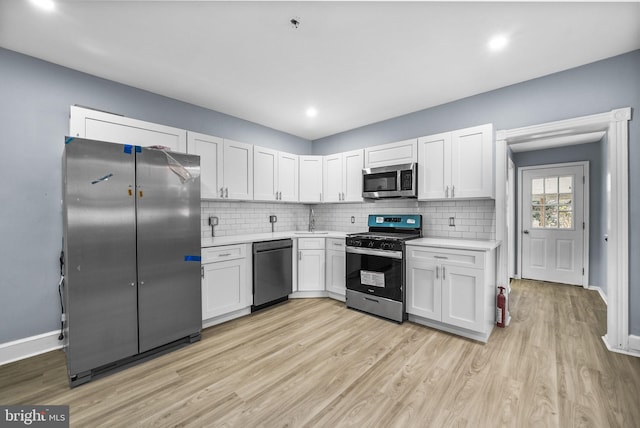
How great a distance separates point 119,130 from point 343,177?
285 centimetres

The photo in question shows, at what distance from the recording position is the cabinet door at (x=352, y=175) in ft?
13.2

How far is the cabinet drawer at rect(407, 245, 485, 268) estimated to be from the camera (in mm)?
2623

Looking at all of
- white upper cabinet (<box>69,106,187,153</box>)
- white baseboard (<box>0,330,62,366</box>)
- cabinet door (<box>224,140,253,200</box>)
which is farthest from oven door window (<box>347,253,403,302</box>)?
white baseboard (<box>0,330,62,366</box>)

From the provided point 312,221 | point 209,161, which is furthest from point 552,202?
point 209,161

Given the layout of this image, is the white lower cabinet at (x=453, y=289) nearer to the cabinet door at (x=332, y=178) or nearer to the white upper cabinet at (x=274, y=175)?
the cabinet door at (x=332, y=178)

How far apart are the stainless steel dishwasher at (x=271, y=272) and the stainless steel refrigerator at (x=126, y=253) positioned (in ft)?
2.73

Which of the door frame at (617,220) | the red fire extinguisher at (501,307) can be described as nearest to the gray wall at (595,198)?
the door frame at (617,220)

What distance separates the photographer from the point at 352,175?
13.5ft

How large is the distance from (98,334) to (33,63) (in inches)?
98.4

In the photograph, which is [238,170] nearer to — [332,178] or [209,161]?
[209,161]

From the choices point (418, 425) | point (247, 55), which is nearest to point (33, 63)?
point (247, 55)

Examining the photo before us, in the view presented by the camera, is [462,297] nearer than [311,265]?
Yes

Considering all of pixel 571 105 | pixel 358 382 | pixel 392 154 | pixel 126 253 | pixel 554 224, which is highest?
pixel 571 105

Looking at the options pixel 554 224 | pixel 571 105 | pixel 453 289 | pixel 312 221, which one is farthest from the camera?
pixel 312 221
